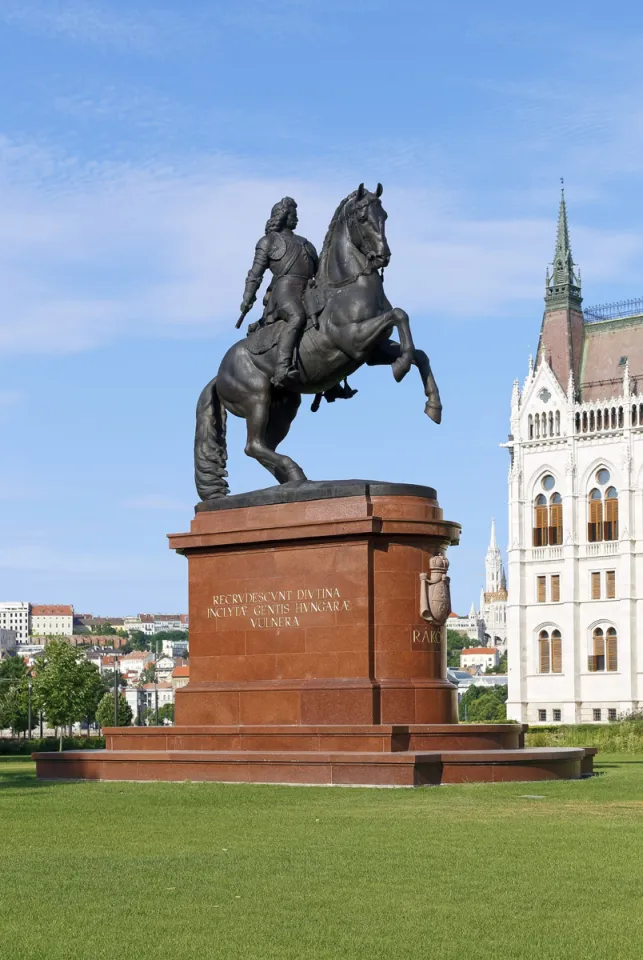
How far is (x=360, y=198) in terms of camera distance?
23.3 metres

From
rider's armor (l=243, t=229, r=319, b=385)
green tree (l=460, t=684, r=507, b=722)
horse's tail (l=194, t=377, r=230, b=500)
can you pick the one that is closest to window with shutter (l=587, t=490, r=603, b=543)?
green tree (l=460, t=684, r=507, b=722)

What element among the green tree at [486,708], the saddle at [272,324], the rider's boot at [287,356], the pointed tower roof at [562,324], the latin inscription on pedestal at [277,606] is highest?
the pointed tower roof at [562,324]

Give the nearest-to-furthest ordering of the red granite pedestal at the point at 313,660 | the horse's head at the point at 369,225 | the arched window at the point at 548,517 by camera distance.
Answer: the red granite pedestal at the point at 313,660, the horse's head at the point at 369,225, the arched window at the point at 548,517

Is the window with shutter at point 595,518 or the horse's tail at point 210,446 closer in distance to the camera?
the horse's tail at point 210,446

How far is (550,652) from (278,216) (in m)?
83.8

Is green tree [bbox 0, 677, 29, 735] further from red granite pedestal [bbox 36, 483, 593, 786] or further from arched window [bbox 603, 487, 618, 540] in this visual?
red granite pedestal [bbox 36, 483, 593, 786]

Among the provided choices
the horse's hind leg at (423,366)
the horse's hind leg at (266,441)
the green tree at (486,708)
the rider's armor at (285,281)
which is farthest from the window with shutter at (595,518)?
the horse's hind leg at (423,366)

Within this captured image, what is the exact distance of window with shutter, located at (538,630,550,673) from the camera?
10556 centimetres

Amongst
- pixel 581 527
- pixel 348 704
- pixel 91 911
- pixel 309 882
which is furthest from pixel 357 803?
pixel 581 527

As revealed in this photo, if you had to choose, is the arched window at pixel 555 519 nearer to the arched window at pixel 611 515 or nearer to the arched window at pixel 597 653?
the arched window at pixel 611 515

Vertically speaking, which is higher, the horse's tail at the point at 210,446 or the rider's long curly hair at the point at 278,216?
the rider's long curly hair at the point at 278,216

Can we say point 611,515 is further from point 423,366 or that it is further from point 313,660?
point 313,660

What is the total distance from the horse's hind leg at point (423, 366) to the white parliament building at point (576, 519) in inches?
3152

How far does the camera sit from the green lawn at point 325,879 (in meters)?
8.76
